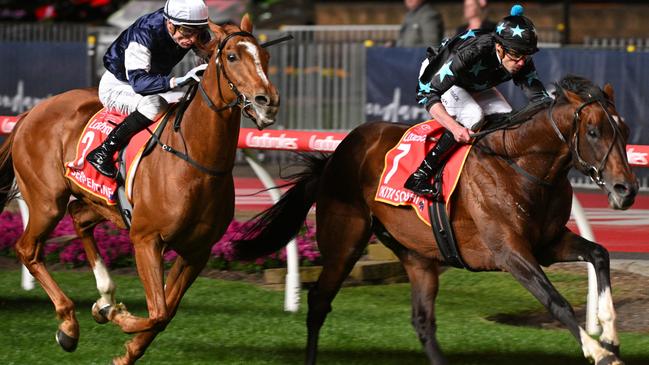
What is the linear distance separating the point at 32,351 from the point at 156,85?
5.33 feet

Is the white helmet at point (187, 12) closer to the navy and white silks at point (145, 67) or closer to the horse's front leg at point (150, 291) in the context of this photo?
the navy and white silks at point (145, 67)

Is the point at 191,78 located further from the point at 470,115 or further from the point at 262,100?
the point at 470,115

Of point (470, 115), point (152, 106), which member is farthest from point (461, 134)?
point (152, 106)

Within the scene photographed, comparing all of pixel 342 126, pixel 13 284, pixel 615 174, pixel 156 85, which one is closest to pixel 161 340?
pixel 156 85

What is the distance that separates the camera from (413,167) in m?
6.91

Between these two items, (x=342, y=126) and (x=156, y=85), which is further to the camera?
(x=342, y=126)

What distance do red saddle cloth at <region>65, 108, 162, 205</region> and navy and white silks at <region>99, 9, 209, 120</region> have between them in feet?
0.30

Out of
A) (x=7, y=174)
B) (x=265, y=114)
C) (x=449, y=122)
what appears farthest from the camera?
(x=7, y=174)

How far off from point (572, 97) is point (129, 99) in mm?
2428

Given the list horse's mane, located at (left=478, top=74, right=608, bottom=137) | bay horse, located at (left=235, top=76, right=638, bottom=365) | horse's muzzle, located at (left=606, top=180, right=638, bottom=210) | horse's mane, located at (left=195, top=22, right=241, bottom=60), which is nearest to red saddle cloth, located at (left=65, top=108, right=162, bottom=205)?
horse's mane, located at (left=195, top=22, right=241, bottom=60)

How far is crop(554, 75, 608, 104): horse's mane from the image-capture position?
6.13 m

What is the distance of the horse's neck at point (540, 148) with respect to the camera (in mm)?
6305

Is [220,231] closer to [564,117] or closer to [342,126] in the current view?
[564,117]

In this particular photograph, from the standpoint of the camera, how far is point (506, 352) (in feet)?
23.9
